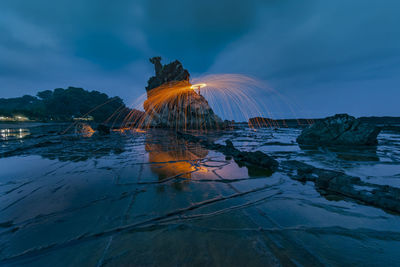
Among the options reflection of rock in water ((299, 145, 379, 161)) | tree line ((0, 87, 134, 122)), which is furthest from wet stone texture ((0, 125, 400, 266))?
tree line ((0, 87, 134, 122))

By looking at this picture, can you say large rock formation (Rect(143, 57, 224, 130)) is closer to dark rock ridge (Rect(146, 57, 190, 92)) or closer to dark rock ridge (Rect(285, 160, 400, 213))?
dark rock ridge (Rect(146, 57, 190, 92))

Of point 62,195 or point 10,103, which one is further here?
point 10,103

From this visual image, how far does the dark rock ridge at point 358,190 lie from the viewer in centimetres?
244

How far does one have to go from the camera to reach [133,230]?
1882mm

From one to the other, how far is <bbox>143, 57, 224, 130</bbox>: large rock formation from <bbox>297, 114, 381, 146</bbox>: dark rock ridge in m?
26.2

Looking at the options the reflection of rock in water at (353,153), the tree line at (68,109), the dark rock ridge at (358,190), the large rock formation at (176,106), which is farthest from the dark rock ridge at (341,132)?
the tree line at (68,109)

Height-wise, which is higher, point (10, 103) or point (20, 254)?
point (10, 103)

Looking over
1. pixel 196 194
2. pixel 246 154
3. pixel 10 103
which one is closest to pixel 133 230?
pixel 196 194

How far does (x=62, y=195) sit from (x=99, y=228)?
1609 mm

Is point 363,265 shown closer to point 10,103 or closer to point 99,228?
point 99,228

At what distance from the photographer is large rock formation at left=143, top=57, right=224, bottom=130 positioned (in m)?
38.2

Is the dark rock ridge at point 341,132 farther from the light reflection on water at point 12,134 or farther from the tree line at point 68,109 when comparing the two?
the tree line at point 68,109

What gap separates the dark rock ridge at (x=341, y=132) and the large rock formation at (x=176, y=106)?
26.2 m

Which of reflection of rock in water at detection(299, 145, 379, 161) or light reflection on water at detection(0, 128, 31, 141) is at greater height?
reflection of rock in water at detection(299, 145, 379, 161)
